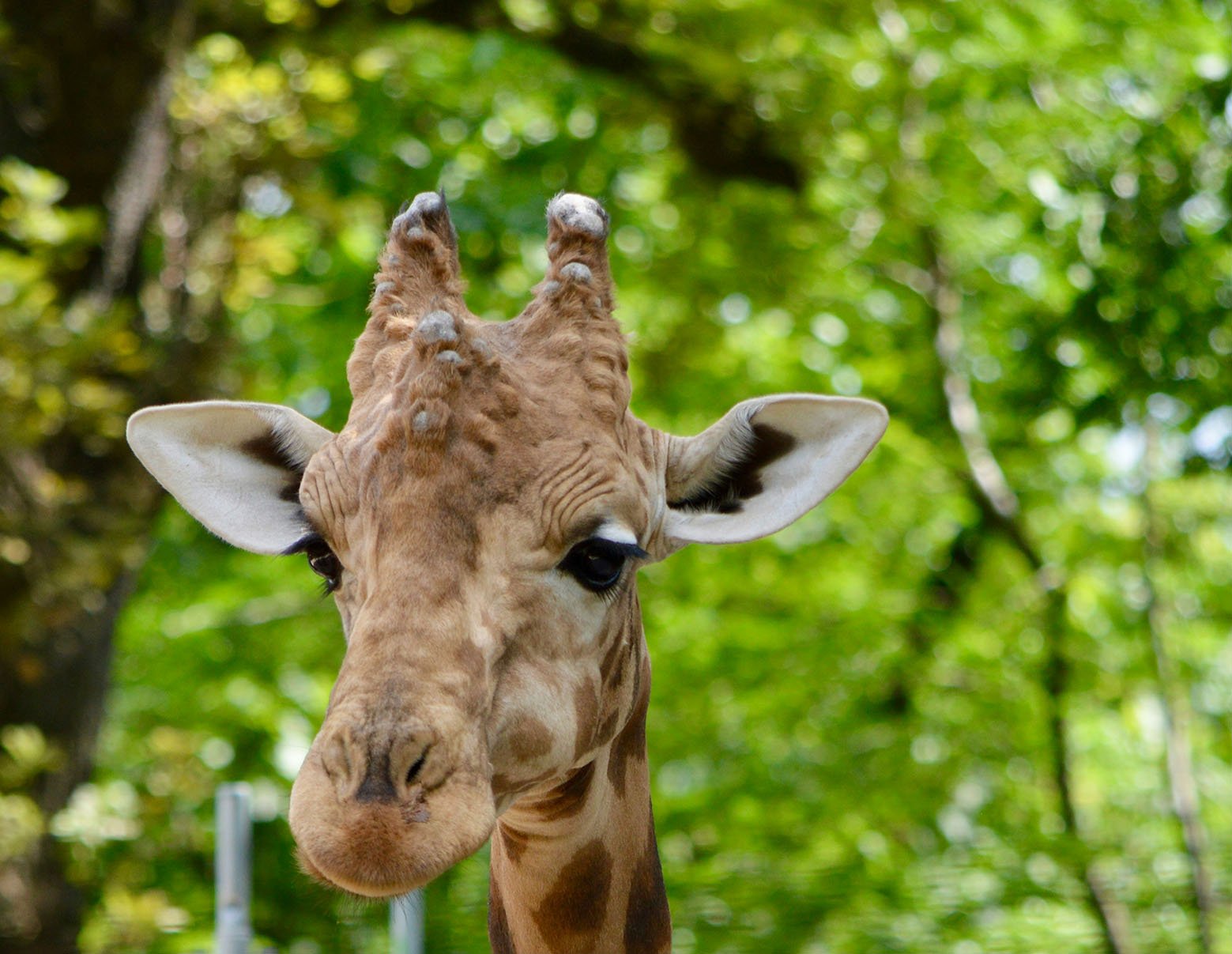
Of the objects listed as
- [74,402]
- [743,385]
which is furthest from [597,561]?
[743,385]

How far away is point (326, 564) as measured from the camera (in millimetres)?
2559

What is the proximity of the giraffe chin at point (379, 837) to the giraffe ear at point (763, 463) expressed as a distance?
1.00 meters

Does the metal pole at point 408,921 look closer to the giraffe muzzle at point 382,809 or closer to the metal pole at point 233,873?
the giraffe muzzle at point 382,809

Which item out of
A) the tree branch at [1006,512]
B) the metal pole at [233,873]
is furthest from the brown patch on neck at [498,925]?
the tree branch at [1006,512]

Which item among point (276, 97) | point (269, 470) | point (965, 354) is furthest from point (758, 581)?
point (269, 470)

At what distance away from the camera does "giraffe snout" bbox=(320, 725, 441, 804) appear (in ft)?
6.47

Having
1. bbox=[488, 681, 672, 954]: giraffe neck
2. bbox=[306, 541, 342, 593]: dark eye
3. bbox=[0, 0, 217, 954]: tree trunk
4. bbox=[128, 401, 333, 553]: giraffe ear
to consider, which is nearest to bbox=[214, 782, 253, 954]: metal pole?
bbox=[488, 681, 672, 954]: giraffe neck

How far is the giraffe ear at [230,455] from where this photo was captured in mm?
2918

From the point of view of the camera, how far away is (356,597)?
240 centimetres

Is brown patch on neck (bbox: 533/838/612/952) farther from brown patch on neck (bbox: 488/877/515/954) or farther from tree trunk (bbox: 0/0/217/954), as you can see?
tree trunk (bbox: 0/0/217/954)

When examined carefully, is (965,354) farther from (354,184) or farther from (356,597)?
(356,597)

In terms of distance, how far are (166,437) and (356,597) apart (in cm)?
83

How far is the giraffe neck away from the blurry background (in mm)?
3675

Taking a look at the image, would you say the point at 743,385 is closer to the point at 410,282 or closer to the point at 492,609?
the point at 410,282
